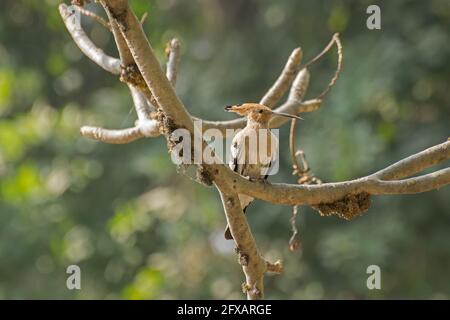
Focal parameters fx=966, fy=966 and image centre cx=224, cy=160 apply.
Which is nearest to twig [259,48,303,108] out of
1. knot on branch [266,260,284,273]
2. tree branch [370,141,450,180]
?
knot on branch [266,260,284,273]

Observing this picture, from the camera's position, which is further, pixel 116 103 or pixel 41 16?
pixel 41 16

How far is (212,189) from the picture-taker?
11266 millimetres

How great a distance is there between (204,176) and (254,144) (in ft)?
4.33

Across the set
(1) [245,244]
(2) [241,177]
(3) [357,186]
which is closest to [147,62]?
(2) [241,177]

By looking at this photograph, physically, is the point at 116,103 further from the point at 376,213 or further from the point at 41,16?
the point at 376,213

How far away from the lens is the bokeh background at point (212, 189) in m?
10.6

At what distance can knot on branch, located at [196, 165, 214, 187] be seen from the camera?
12.9 ft

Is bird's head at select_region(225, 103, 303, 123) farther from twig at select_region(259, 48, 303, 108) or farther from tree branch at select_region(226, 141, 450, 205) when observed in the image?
tree branch at select_region(226, 141, 450, 205)

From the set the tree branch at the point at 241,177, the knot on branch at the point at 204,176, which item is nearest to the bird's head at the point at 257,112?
the tree branch at the point at 241,177

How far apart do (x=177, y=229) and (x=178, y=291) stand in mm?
708

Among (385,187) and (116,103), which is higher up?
(116,103)

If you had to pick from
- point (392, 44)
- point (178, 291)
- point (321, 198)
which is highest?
point (392, 44)
